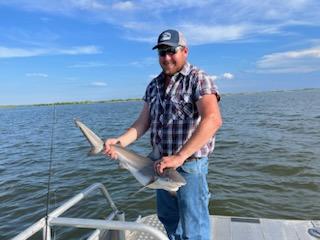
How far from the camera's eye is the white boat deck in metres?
5.66

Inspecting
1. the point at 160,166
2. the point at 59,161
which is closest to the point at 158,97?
the point at 160,166

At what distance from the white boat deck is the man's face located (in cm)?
275

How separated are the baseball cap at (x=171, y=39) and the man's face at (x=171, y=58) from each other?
Answer: 4cm

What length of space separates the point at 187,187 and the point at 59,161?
46.1 feet

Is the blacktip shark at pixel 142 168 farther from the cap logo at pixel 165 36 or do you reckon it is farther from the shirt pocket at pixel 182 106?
the cap logo at pixel 165 36

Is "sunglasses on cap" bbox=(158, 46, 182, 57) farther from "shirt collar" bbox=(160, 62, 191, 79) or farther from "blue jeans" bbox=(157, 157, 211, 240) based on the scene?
"blue jeans" bbox=(157, 157, 211, 240)

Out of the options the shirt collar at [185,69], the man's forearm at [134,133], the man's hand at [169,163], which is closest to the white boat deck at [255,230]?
the man's forearm at [134,133]

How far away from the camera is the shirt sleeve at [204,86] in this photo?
154 inches

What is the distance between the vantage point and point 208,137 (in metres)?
3.84

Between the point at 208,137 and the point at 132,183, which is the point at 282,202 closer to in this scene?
the point at 132,183

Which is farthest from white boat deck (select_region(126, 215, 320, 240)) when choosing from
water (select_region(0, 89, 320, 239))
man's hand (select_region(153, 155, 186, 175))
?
water (select_region(0, 89, 320, 239))

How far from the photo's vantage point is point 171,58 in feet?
13.4

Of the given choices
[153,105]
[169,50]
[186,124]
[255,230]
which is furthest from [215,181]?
[169,50]

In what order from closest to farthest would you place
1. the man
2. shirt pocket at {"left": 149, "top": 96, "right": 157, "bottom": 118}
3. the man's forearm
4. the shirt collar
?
the man → the shirt collar → shirt pocket at {"left": 149, "top": 96, "right": 157, "bottom": 118} → the man's forearm
